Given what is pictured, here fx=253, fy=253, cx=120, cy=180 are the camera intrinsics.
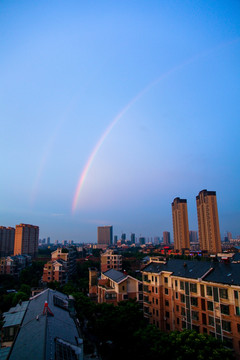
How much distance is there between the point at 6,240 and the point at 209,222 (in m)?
88.7

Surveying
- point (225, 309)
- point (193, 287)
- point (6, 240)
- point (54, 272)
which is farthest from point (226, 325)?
point (6, 240)

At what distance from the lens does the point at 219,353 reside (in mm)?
14570

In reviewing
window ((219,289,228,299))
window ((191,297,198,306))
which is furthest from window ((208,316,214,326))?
window ((219,289,228,299))

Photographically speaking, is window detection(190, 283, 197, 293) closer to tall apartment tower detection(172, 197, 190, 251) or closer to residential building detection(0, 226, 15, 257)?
residential building detection(0, 226, 15, 257)

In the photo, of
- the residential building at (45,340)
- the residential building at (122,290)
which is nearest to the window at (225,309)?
the residential building at (45,340)

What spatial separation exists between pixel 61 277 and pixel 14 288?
9.17 m

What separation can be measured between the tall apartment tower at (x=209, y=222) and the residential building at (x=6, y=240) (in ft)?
283

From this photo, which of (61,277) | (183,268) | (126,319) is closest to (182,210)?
(61,277)

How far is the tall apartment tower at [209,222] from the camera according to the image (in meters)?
110

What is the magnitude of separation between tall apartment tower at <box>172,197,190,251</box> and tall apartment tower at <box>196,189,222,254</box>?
45.6ft

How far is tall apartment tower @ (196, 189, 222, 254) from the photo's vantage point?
110 m

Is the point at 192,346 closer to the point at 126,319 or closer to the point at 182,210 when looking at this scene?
the point at 126,319

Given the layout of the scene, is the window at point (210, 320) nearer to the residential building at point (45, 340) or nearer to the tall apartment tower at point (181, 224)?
the residential building at point (45, 340)

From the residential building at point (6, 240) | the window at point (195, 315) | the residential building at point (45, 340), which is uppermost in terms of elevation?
the residential building at point (6, 240)
